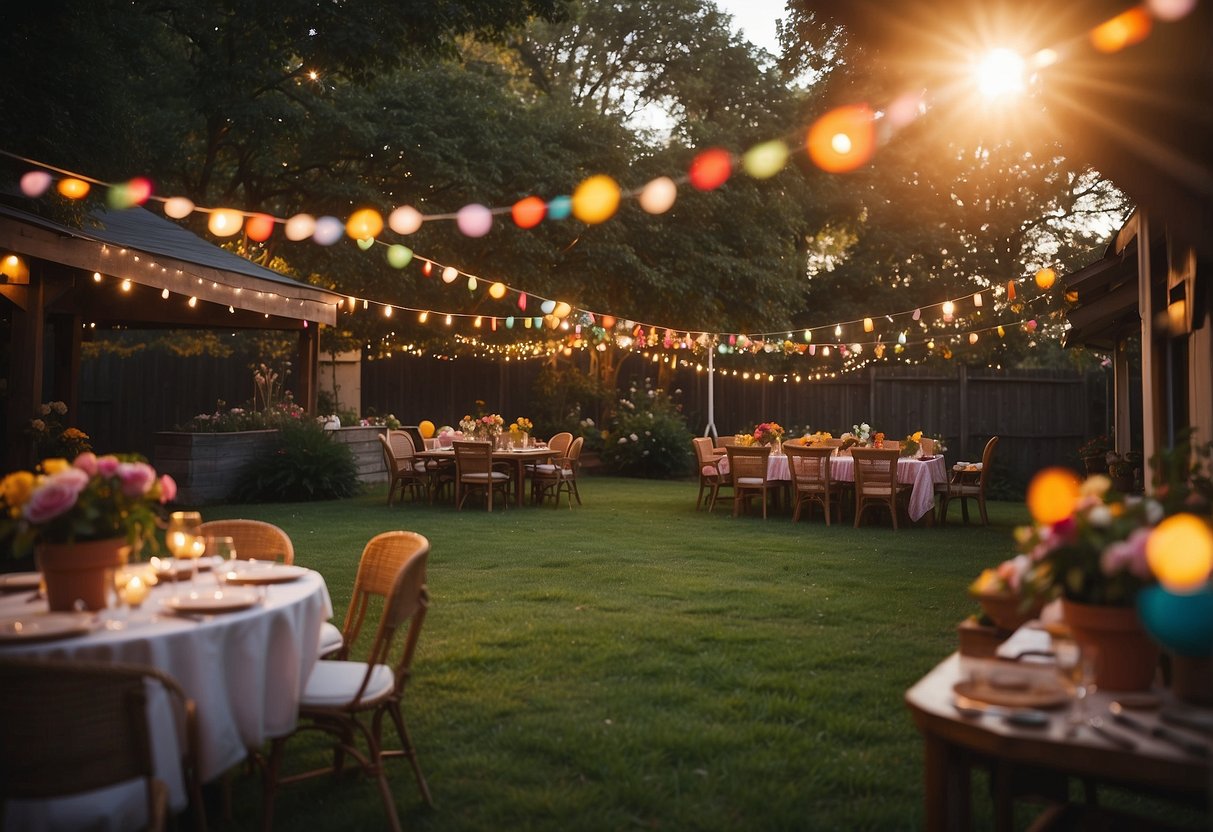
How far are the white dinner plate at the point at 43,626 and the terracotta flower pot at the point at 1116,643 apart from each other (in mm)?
2437

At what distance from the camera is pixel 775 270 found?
60.6ft

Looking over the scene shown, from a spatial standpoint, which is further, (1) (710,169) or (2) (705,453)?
(2) (705,453)

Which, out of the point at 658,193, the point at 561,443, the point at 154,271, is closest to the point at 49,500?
the point at 658,193

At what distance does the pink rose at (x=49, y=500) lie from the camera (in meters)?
2.74

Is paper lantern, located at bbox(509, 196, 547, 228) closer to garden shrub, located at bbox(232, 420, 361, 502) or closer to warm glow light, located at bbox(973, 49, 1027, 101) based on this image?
warm glow light, located at bbox(973, 49, 1027, 101)

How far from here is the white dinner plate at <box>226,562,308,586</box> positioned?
10.8ft

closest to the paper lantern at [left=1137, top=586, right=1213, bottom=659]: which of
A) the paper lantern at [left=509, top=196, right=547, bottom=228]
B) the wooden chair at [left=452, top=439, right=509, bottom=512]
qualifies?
the paper lantern at [left=509, top=196, right=547, bottom=228]

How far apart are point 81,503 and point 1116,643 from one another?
2.64 metres

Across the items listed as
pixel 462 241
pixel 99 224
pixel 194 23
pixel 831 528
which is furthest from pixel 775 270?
pixel 99 224

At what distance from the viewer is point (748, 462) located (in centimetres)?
1130

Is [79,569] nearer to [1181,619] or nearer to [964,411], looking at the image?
[1181,619]

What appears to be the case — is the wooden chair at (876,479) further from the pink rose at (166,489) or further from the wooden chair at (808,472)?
the pink rose at (166,489)

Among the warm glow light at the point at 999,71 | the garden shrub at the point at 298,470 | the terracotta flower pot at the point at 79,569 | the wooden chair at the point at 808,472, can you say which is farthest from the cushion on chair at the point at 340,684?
the garden shrub at the point at 298,470

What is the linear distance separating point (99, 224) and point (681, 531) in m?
6.19
